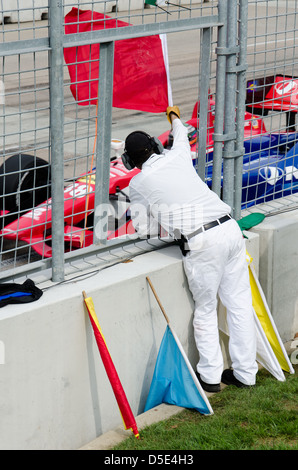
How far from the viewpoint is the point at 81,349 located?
4.18 m

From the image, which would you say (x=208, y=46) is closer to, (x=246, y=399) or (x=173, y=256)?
(x=173, y=256)

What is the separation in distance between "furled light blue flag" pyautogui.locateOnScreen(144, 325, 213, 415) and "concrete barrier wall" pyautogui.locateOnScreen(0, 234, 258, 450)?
11 cm

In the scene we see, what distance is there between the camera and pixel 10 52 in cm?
376

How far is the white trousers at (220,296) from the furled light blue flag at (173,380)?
0.31 metres

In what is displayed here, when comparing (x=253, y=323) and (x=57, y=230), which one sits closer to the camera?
(x=57, y=230)

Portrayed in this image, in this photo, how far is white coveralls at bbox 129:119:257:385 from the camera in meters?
4.62

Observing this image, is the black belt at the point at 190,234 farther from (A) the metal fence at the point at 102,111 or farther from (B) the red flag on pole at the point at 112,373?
(B) the red flag on pole at the point at 112,373

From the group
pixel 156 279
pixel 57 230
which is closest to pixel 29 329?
pixel 57 230

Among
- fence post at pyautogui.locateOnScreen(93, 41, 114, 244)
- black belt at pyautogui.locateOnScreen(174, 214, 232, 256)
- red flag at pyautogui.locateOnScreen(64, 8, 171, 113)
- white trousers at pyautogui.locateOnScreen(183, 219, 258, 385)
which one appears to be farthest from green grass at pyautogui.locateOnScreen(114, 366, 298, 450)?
red flag at pyautogui.locateOnScreen(64, 8, 171, 113)

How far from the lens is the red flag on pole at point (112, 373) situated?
412 centimetres

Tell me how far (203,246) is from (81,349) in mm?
1063

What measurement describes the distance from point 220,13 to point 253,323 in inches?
84.7

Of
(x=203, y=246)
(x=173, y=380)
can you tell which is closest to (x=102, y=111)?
(x=203, y=246)

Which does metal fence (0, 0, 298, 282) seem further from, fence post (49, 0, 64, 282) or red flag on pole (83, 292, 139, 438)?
red flag on pole (83, 292, 139, 438)
